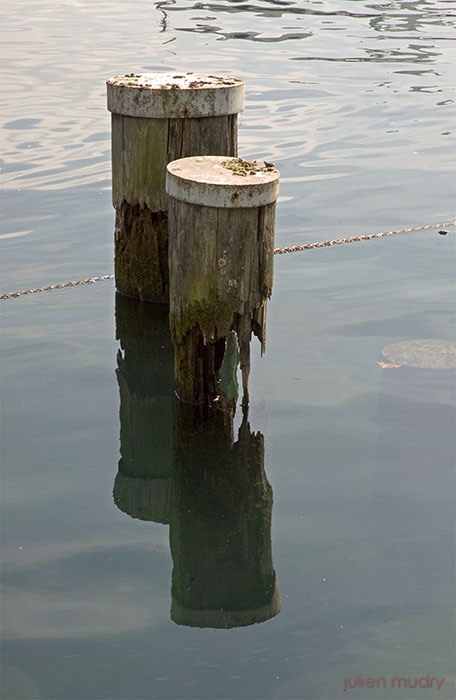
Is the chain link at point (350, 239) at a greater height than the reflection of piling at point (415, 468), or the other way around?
the chain link at point (350, 239)

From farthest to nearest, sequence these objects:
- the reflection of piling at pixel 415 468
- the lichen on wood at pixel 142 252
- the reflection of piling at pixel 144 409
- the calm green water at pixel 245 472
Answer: the lichen on wood at pixel 142 252 → the reflection of piling at pixel 144 409 → the reflection of piling at pixel 415 468 → the calm green water at pixel 245 472

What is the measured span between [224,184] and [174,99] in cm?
130

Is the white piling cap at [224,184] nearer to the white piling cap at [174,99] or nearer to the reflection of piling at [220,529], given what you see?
the white piling cap at [174,99]

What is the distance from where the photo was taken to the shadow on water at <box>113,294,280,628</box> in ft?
11.6

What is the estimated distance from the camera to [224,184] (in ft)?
13.9

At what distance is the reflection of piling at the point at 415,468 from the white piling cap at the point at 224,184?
1302mm

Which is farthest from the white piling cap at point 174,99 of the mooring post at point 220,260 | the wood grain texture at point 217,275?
the wood grain texture at point 217,275

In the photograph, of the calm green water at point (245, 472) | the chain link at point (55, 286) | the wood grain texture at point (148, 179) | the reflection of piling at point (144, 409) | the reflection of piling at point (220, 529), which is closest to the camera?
the calm green water at point (245, 472)

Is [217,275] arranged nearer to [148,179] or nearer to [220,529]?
[220,529]

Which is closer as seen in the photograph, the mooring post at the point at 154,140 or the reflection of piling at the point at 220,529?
the reflection of piling at the point at 220,529

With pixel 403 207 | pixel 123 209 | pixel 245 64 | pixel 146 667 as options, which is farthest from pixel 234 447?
pixel 245 64

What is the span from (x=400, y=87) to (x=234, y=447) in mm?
9683

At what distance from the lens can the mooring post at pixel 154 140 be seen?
5.34 metres

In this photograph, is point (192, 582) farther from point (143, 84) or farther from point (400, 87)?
point (400, 87)
